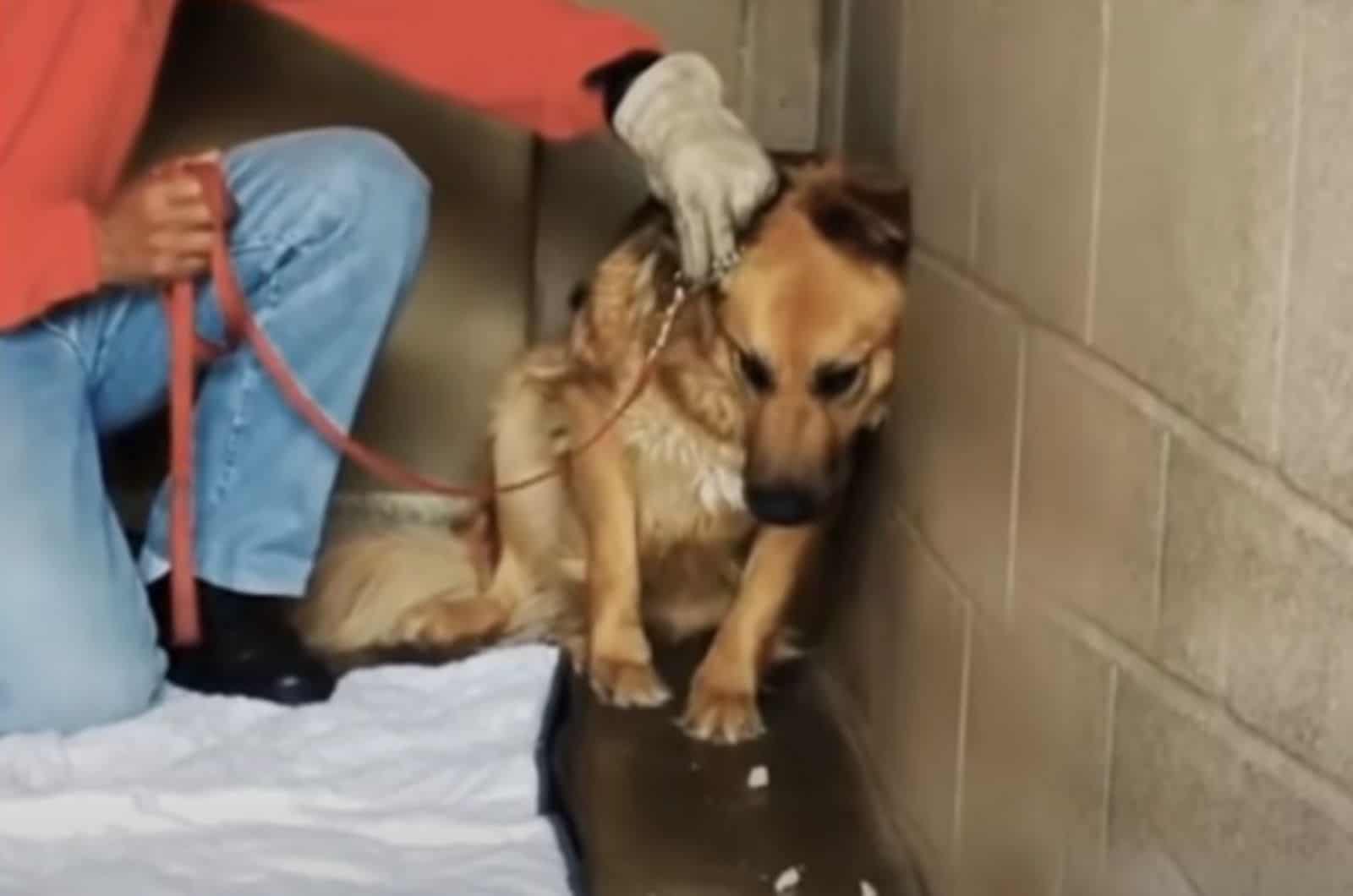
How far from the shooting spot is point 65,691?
218 cm

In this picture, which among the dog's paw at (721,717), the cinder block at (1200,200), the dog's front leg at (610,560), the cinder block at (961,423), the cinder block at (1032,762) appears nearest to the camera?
the cinder block at (1200,200)

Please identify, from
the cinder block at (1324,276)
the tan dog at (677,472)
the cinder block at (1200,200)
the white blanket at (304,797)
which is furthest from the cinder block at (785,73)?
the cinder block at (1324,276)

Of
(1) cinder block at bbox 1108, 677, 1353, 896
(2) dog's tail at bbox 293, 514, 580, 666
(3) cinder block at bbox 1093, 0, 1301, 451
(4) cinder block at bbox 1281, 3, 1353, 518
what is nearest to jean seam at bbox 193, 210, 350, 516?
(2) dog's tail at bbox 293, 514, 580, 666

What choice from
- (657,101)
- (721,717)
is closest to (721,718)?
(721,717)

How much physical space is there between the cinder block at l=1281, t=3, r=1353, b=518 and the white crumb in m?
0.89

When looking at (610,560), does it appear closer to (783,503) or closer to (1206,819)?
(783,503)

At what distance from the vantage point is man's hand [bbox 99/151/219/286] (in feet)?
7.04

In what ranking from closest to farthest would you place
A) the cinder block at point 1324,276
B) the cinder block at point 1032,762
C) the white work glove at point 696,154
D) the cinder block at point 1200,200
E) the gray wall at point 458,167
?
1. the cinder block at point 1324,276
2. the cinder block at point 1200,200
3. the cinder block at point 1032,762
4. the white work glove at point 696,154
5. the gray wall at point 458,167

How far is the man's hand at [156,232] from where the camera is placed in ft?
7.04

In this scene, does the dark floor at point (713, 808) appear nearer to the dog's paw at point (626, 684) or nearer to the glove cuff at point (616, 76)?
the dog's paw at point (626, 684)

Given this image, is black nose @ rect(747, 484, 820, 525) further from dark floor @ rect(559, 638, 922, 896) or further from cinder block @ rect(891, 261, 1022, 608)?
dark floor @ rect(559, 638, 922, 896)

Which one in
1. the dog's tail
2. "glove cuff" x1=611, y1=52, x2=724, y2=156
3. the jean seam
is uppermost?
"glove cuff" x1=611, y1=52, x2=724, y2=156

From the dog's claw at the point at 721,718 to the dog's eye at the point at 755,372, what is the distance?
29 centimetres

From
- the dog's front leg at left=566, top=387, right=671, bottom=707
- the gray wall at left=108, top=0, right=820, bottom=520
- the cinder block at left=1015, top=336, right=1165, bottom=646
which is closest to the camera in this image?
the cinder block at left=1015, top=336, right=1165, bottom=646
